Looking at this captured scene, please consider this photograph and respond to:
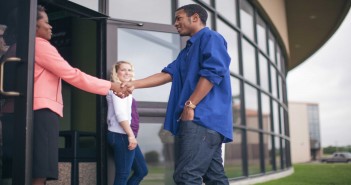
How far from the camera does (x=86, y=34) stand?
20.8 feet

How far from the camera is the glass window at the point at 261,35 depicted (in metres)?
10.2

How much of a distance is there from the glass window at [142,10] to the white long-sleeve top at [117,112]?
3.70 feet

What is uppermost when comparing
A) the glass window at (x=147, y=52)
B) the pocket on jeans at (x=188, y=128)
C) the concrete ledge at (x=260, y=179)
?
the glass window at (x=147, y=52)

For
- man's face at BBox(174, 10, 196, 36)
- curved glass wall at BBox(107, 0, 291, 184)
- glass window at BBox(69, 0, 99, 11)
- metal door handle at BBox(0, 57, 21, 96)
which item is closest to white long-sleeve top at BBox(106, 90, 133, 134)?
curved glass wall at BBox(107, 0, 291, 184)

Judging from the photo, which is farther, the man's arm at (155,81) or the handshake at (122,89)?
the handshake at (122,89)

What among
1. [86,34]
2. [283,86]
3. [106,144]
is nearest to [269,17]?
[283,86]

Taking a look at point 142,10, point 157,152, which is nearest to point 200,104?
point 157,152

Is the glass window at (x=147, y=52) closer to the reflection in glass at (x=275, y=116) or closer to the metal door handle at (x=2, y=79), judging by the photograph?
the metal door handle at (x=2, y=79)

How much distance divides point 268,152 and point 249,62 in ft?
7.37

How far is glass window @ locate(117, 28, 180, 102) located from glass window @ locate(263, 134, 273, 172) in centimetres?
470

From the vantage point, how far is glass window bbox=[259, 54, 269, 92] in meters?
10.2

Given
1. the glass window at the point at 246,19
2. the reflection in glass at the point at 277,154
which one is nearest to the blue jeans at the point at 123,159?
the glass window at the point at 246,19

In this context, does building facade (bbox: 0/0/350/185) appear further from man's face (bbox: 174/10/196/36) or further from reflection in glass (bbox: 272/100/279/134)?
man's face (bbox: 174/10/196/36)

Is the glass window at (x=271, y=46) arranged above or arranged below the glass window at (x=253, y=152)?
above
